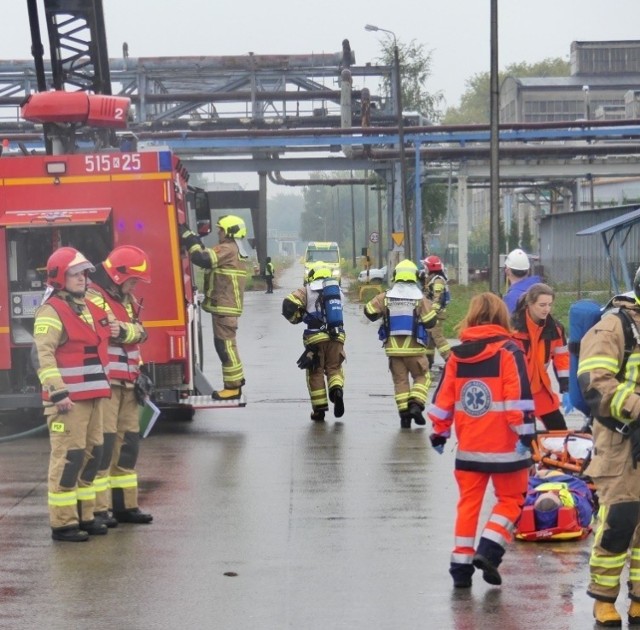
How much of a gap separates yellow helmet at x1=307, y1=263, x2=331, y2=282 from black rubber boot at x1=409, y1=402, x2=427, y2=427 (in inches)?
67.6

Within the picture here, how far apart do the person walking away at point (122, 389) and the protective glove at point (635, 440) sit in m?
3.78

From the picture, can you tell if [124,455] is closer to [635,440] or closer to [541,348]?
[541,348]

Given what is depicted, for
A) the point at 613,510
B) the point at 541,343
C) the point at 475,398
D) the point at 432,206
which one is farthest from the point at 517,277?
the point at 432,206

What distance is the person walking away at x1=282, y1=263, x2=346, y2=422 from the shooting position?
14039 mm

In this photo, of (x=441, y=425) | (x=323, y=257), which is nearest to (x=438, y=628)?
(x=441, y=425)

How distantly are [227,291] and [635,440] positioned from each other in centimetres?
800

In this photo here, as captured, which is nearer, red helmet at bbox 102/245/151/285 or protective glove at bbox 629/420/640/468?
protective glove at bbox 629/420/640/468

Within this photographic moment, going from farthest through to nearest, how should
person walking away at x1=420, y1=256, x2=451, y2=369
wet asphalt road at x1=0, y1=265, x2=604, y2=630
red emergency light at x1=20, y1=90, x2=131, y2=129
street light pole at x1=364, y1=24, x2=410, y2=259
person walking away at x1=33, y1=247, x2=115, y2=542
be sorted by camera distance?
street light pole at x1=364, y1=24, x2=410, y2=259
person walking away at x1=420, y1=256, x2=451, y2=369
red emergency light at x1=20, y1=90, x2=131, y2=129
person walking away at x1=33, y1=247, x2=115, y2=542
wet asphalt road at x1=0, y1=265, x2=604, y2=630

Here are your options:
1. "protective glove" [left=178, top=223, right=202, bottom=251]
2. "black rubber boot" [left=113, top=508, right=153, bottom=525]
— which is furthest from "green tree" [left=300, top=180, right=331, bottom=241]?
"black rubber boot" [left=113, top=508, right=153, bottom=525]

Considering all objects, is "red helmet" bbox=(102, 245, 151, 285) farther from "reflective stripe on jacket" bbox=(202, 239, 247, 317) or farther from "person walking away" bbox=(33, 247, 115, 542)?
"reflective stripe on jacket" bbox=(202, 239, 247, 317)

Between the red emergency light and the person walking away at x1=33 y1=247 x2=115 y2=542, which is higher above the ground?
the red emergency light

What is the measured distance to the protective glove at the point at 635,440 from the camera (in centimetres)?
611

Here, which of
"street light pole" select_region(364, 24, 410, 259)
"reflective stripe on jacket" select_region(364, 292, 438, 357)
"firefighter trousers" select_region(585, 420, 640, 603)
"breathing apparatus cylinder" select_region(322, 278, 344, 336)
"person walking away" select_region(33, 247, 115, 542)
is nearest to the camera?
"firefighter trousers" select_region(585, 420, 640, 603)

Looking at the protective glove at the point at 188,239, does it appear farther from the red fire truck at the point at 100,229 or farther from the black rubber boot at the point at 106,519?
the black rubber boot at the point at 106,519
